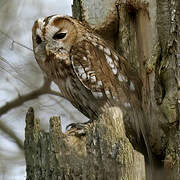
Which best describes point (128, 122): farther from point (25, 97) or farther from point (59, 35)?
point (25, 97)

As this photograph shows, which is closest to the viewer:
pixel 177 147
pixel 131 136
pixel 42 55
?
pixel 177 147

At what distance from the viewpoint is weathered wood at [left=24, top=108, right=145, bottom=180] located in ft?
5.85

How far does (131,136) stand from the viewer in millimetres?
2602

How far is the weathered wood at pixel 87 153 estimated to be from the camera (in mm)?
1784

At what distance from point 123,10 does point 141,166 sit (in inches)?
47.2

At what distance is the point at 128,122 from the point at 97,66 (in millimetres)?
357

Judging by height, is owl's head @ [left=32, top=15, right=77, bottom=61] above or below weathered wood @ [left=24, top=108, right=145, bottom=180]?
above

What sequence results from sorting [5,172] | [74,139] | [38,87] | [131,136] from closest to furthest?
[74,139], [131,136], [38,87], [5,172]

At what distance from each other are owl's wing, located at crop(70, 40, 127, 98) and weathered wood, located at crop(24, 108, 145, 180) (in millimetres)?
646

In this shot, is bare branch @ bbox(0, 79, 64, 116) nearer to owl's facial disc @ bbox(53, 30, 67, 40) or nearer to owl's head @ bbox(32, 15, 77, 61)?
owl's head @ bbox(32, 15, 77, 61)

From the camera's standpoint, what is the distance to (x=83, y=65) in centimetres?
262

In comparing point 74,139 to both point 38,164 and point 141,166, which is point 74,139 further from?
point 141,166

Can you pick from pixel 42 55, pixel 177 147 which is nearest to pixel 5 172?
pixel 42 55

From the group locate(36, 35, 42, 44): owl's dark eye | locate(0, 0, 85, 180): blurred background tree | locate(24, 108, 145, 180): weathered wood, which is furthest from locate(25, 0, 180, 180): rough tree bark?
locate(0, 0, 85, 180): blurred background tree
